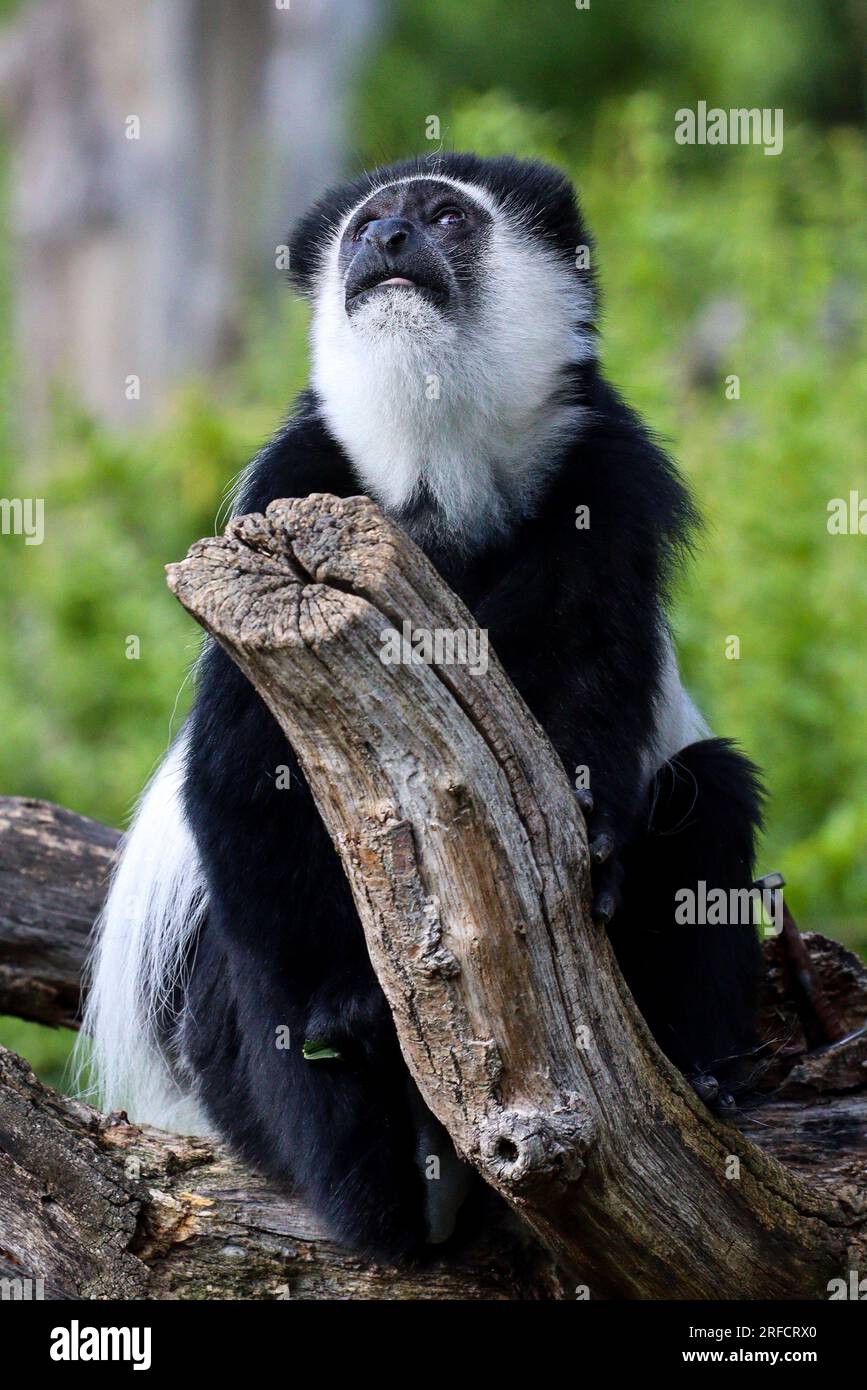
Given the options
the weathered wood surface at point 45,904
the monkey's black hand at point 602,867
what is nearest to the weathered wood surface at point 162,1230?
the monkey's black hand at point 602,867

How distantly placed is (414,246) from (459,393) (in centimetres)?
26

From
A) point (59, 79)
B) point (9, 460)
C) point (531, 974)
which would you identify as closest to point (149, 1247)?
point (531, 974)

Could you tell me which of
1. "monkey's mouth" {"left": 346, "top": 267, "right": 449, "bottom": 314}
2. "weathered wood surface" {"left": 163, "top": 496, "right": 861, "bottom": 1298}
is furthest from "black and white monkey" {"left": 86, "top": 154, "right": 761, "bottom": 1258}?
"weathered wood surface" {"left": 163, "top": 496, "right": 861, "bottom": 1298}

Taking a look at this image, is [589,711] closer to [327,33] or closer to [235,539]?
[235,539]

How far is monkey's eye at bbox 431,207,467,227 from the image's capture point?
2.80 m

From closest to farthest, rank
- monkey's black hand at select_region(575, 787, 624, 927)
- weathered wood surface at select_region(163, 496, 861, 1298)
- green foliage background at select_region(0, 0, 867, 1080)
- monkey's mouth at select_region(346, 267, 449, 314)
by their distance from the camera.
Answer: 1. weathered wood surface at select_region(163, 496, 861, 1298)
2. monkey's black hand at select_region(575, 787, 624, 927)
3. monkey's mouth at select_region(346, 267, 449, 314)
4. green foliage background at select_region(0, 0, 867, 1080)

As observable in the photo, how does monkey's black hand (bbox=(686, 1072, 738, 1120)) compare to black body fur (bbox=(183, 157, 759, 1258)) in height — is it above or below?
below

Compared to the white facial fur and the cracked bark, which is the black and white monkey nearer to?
the white facial fur

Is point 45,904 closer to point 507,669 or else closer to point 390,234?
point 507,669

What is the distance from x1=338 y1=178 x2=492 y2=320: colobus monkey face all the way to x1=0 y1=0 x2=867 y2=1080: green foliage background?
1.86 ft

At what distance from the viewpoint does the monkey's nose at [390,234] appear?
8.71 ft

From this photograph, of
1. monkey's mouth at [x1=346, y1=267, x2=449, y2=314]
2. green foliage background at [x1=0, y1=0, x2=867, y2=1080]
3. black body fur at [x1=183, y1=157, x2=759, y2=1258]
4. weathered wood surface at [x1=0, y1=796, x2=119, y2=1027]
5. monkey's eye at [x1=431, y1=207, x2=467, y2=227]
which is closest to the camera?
black body fur at [x1=183, y1=157, x2=759, y2=1258]

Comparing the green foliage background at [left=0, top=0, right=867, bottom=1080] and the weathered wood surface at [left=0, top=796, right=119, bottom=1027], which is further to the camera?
the green foliage background at [left=0, top=0, right=867, bottom=1080]
